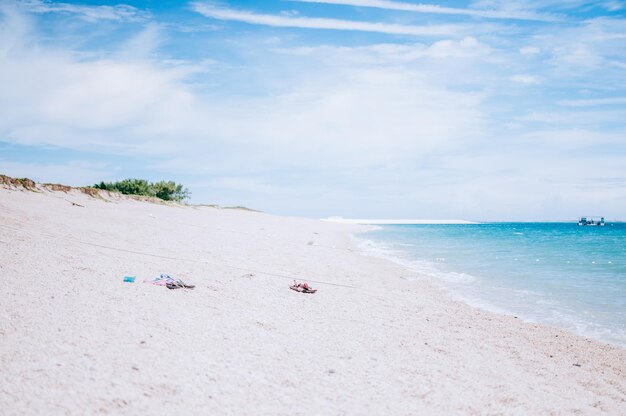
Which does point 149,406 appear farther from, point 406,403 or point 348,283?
point 348,283

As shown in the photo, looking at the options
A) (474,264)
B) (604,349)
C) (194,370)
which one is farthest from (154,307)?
(474,264)

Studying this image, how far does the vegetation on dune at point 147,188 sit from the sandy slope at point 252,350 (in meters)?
39.1

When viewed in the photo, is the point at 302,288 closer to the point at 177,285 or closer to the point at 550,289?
the point at 177,285

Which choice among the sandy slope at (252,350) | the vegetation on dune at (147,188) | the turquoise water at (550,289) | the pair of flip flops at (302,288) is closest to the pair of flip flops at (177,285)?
the sandy slope at (252,350)

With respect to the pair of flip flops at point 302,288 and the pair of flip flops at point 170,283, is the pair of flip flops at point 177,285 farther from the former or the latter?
the pair of flip flops at point 302,288

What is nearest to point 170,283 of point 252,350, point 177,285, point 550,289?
point 177,285

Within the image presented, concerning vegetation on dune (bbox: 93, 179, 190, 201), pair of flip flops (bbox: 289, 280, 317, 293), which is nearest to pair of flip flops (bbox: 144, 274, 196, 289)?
pair of flip flops (bbox: 289, 280, 317, 293)

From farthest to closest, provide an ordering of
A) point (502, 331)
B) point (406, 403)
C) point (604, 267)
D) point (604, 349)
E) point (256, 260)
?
point (604, 267), point (256, 260), point (502, 331), point (604, 349), point (406, 403)

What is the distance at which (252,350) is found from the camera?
19.0 feet

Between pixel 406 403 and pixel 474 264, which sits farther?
pixel 474 264

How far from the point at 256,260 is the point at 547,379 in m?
9.49

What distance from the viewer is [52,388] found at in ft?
13.9

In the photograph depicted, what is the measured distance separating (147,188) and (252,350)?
1909 inches

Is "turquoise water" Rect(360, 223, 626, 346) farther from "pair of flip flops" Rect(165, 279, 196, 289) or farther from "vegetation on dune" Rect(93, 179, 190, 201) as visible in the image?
"vegetation on dune" Rect(93, 179, 190, 201)
